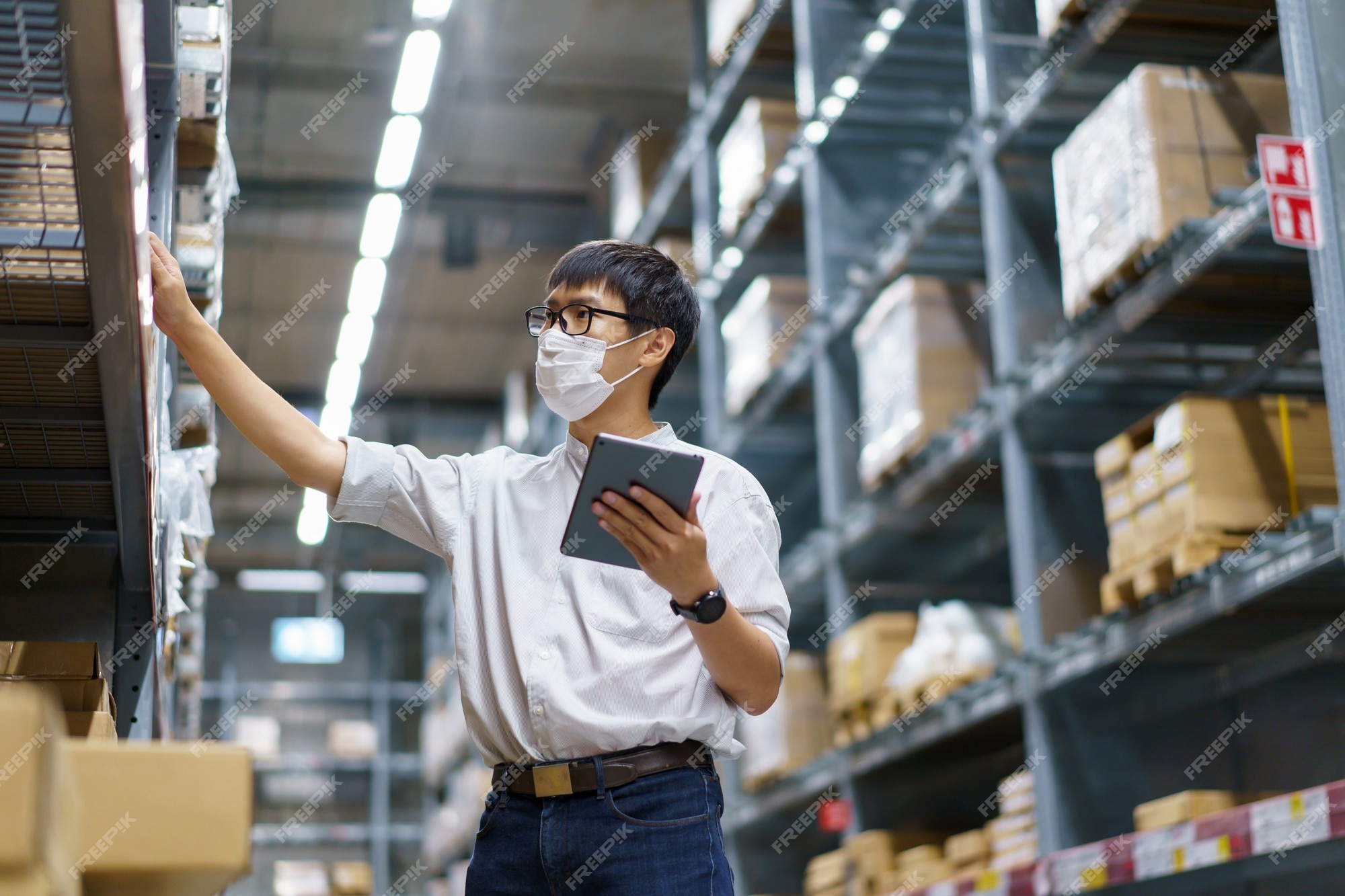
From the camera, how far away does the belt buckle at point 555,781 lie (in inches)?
85.7

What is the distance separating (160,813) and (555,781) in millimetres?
800

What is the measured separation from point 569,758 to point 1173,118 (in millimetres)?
2740

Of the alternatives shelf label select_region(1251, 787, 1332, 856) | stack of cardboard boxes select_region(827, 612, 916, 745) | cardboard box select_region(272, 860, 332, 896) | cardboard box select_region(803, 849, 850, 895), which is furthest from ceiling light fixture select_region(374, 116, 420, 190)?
cardboard box select_region(272, 860, 332, 896)

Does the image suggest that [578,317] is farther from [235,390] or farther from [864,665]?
[864,665]

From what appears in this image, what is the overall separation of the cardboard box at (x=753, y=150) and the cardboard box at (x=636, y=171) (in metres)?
1.44

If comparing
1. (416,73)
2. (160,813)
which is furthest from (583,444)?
(416,73)

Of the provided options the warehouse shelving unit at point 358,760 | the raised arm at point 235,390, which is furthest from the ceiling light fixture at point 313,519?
the raised arm at point 235,390

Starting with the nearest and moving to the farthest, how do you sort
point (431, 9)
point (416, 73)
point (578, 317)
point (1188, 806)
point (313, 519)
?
point (578, 317)
point (1188, 806)
point (431, 9)
point (416, 73)
point (313, 519)

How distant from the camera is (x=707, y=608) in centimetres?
207

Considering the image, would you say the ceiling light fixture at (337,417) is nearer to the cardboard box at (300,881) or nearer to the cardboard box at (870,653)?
the cardboard box at (870,653)

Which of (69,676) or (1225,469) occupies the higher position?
(1225,469)

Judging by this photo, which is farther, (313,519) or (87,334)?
(313,519)

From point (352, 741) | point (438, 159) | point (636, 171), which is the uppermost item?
point (438, 159)

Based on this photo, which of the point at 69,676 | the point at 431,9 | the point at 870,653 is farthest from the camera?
the point at 431,9
